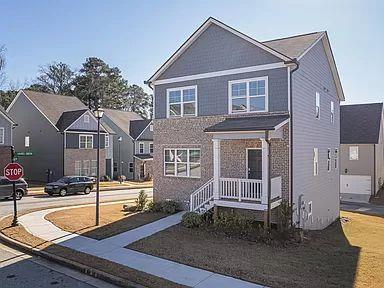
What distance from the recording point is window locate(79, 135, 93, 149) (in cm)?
4025

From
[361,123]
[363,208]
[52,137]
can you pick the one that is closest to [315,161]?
[363,208]

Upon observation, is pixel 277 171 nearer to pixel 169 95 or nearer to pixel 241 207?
pixel 241 207

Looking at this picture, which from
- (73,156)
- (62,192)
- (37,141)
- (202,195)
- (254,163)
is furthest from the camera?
(37,141)

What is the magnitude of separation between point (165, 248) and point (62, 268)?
10.7ft

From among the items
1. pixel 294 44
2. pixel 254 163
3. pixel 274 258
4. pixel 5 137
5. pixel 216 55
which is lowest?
pixel 274 258

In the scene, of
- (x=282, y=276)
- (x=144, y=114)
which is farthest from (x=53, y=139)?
(x=144, y=114)

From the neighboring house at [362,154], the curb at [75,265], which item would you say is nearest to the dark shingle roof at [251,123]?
the curb at [75,265]

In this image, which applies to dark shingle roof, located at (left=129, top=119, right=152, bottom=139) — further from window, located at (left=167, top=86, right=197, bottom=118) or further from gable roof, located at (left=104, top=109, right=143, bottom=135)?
window, located at (left=167, top=86, right=197, bottom=118)

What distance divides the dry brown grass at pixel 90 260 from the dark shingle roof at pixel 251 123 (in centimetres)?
729

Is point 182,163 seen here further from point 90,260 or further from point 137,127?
point 137,127

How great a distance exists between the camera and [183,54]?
18.9 m

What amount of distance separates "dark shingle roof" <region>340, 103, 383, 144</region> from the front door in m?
27.7

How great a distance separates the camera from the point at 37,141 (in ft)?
133

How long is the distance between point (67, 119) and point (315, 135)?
95.8ft
